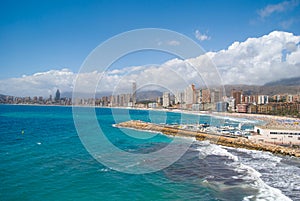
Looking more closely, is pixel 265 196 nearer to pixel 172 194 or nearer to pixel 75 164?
pixel 172 194

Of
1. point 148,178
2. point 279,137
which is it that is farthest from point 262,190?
point 279,137

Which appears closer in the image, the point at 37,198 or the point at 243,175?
the point at 37,198

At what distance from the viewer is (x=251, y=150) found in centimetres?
2092

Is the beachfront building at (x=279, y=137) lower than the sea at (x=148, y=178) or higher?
higher

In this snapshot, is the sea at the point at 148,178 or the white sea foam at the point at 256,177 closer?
the white sea foam at the point at 256,177

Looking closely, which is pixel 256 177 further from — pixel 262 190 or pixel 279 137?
pixel 279 137

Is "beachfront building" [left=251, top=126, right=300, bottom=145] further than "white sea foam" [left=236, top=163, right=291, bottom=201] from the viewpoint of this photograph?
Yes

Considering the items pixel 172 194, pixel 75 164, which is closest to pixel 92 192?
Answer: pixel 172 194

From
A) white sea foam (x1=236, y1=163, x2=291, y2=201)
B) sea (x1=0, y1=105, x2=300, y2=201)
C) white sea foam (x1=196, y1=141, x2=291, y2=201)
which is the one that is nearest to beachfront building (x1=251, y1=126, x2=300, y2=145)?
white sea foam (x1=196, y1=141, x2=291, y2=201)

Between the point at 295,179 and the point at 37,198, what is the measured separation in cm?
1235

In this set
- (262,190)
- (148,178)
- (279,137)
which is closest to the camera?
(262,190)

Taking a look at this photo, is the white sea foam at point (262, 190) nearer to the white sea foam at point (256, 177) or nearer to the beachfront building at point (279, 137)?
the white sea foam at point (256, 177)

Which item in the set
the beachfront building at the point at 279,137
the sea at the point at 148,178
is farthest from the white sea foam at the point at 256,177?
the beachfront building at the point at 279,137

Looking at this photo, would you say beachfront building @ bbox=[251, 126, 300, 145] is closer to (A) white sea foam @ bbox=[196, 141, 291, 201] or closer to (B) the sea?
(A) white sea foam @ bbox=[196, 141, 291, 201]
